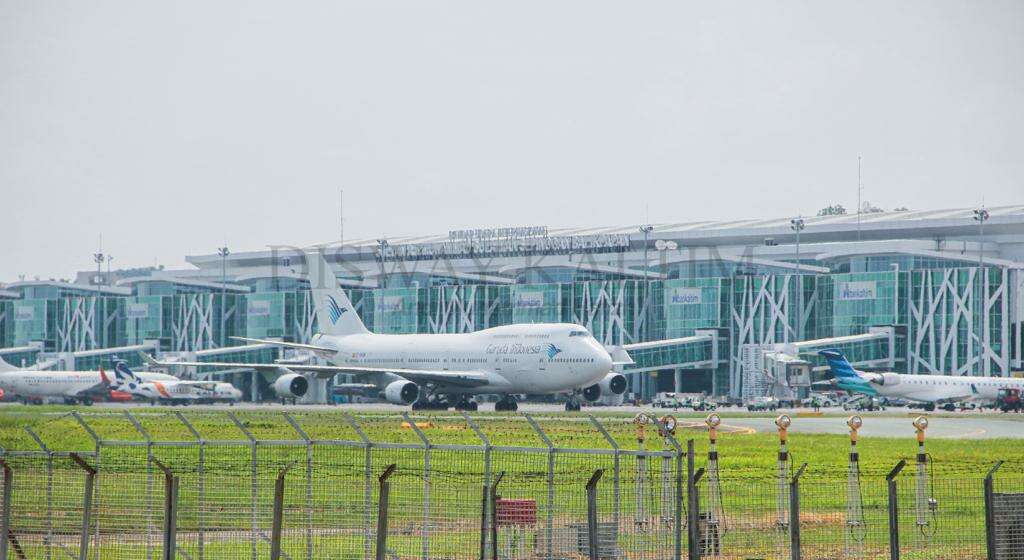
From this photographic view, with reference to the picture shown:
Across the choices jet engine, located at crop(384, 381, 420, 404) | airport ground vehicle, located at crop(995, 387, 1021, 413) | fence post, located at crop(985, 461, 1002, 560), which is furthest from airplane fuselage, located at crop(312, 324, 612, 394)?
fence post, located at crop(985, 461, 1002, 560)

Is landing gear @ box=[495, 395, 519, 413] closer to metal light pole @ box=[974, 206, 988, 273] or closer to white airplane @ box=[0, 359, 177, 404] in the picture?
white airplane @ box=[0, 359, 177, 404]

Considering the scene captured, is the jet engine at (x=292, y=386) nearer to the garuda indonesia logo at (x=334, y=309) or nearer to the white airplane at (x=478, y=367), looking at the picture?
the white airplane at (x=478, y=367)

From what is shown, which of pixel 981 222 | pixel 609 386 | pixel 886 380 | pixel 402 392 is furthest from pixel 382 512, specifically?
pixel 981 222

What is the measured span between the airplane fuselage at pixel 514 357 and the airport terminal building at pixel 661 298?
31.5m

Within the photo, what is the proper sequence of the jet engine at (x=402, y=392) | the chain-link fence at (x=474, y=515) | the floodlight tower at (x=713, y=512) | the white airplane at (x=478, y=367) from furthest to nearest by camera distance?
the jet engine at (x=402, y=392), the white airplane at (x=478, y=367), the floodlight tower at (x=713, y=512), the chain-link fence at (x=474, y=515)

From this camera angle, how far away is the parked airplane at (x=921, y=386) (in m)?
94.9

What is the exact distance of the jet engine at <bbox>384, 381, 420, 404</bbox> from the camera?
83.1m

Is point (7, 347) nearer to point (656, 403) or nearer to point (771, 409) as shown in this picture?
point (656, 403)

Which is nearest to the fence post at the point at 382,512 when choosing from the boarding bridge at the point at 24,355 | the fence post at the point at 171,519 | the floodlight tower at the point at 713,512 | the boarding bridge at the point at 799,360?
the fence post at the point at 171,519

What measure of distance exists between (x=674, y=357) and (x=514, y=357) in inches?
1541

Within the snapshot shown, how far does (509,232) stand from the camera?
156 meters

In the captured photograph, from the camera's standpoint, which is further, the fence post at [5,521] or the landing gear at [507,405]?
the landing gear at [507,405]

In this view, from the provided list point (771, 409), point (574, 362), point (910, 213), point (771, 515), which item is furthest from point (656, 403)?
point (771, 515)

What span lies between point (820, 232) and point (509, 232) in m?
31.9
